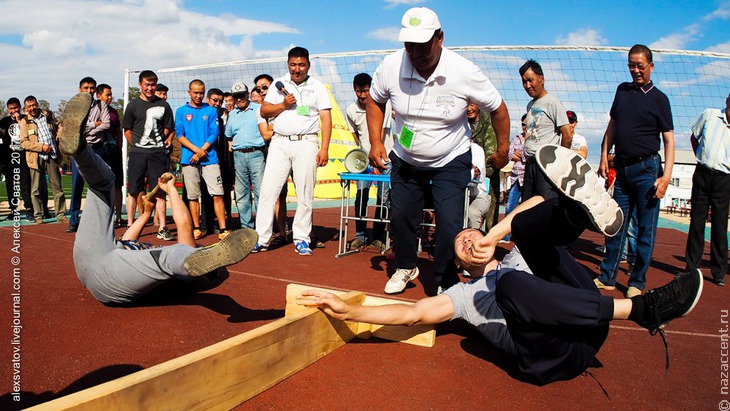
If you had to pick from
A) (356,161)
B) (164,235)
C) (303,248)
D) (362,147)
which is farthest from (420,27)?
(164,235)

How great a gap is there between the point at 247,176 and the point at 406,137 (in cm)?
388

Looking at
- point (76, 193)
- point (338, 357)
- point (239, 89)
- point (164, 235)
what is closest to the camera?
point (338, 357)

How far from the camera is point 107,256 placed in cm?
355

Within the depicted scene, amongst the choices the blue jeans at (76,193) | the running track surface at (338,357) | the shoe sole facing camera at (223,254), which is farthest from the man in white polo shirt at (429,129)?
the blue jeans at (76,193)

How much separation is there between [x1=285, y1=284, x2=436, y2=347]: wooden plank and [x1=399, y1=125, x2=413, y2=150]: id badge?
1.43 metres

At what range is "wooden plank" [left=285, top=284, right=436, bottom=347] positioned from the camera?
337cm

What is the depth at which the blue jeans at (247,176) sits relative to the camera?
752 cm

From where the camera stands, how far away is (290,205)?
13617mm

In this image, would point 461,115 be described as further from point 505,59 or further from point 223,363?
point 505,59

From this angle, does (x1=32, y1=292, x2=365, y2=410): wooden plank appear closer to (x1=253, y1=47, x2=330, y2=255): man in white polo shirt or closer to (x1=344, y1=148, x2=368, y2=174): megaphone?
(x1=253, y1=47, x2=330, y2=255): man in white polo shirt

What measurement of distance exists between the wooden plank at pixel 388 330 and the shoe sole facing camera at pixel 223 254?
472mm

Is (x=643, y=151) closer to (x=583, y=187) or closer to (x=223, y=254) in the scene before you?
(x=583, y=187)

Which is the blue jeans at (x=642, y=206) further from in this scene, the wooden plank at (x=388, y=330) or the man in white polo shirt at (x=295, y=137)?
the man in white polo shirt at (x=295, y=137)

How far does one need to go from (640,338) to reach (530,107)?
3.08 metres
